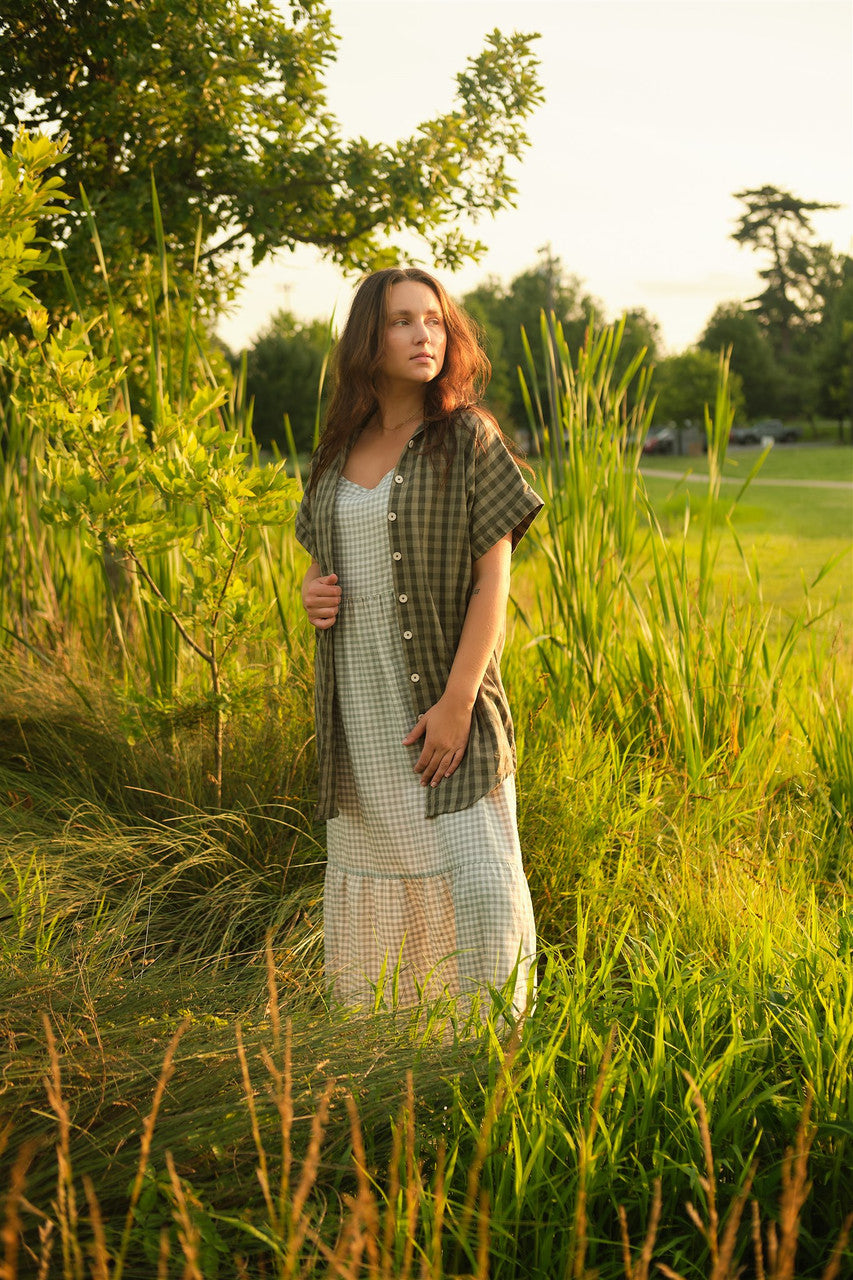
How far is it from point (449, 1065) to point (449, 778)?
23.3 inches

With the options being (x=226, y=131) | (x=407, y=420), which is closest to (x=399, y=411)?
(x=407, y=420)

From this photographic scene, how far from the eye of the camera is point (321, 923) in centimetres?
260

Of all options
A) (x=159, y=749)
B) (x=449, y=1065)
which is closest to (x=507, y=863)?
(x=449, y=1065)

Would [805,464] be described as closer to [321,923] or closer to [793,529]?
[793,529]

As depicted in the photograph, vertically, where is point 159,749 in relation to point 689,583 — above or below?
below

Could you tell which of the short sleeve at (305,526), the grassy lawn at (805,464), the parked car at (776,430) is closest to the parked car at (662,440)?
the parked car at (776,430)

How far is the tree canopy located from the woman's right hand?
2.34 m

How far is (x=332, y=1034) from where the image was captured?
1660mm

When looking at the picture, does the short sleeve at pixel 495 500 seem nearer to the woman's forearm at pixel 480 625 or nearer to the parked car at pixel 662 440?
the woman's forearm at pixel 480 625

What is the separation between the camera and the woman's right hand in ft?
7.33

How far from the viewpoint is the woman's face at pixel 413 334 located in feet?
7.09

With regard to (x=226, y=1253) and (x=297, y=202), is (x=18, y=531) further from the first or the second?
(x=226, y=1253)

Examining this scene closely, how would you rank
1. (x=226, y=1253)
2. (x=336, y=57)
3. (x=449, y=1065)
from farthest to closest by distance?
(x=336, y=57) < (x=449, y=1065) < (x=226, y=1253)

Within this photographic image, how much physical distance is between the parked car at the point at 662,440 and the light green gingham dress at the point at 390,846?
37.8m
